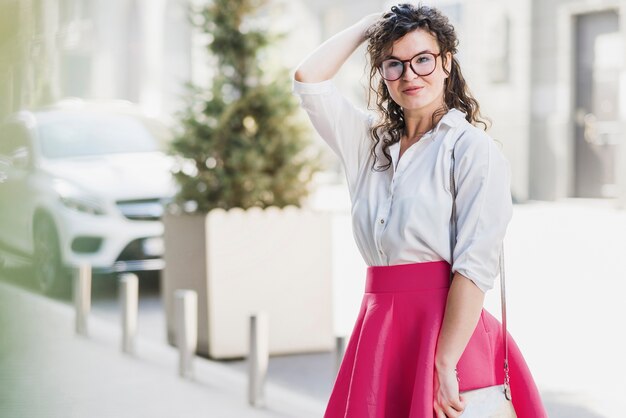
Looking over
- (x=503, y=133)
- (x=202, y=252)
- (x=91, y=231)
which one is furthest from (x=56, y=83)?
(x=503, y=133)

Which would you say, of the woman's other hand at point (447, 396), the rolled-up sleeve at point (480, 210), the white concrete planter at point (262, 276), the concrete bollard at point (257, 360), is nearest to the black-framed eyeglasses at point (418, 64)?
the rolled-up sleeve at point (480, 210)

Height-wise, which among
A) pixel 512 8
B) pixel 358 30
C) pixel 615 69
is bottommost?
pixel 358 30

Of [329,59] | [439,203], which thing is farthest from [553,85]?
[439,203]

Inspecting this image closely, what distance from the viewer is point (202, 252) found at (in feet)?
22.6

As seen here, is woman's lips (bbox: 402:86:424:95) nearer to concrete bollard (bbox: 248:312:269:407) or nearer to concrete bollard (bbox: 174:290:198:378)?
concrete bollard (bbox: 248:312:269:407)

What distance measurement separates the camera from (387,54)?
2.31 metres

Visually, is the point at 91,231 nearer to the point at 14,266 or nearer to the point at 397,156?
the point at 397,156

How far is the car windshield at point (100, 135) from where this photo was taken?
989 cm

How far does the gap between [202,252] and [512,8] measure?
12.9m

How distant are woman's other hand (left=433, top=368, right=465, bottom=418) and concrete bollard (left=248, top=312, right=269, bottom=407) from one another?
3.34 meters

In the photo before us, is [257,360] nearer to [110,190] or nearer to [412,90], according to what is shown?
[412,90]

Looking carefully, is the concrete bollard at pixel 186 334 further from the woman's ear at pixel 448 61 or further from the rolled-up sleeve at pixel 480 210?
the rolled-up sleeve at pixel 480 210

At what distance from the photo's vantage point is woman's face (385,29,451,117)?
2.28 meters

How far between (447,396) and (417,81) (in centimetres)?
70
